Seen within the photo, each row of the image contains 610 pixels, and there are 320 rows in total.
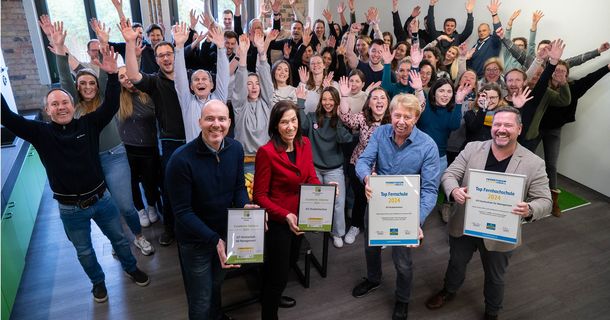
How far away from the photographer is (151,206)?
386cm

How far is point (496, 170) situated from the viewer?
2273 millimetres

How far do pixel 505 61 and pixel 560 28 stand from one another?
2.38 feet

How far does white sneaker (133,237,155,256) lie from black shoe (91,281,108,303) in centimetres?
53

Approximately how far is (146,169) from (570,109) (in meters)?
4.46

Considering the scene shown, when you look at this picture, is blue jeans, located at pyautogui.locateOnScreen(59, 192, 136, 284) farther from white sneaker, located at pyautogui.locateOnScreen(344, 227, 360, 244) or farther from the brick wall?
the brick wall

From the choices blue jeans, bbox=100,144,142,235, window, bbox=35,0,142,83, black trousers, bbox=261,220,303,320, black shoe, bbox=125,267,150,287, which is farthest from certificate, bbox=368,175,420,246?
window, bbox=35,0,142,83

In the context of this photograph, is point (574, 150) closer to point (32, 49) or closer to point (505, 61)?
point (505, 61)

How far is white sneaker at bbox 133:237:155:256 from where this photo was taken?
11.0ft

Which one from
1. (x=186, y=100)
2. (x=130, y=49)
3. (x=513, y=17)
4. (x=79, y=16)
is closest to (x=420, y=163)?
(x=186, y=100)

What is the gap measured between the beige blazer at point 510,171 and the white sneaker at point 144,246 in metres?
2.49

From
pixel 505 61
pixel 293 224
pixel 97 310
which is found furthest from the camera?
pixel 505 61

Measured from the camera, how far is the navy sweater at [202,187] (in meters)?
1.89

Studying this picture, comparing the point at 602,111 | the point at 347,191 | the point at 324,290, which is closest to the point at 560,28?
the point at 602,111

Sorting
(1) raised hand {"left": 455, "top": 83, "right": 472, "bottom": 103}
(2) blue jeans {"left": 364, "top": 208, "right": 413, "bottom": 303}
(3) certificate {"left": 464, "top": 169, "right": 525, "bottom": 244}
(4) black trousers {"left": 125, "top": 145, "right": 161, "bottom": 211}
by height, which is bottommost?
(2) blue jeans {"left": 364, "top": 208, "right": 413, "bottom": 303}
